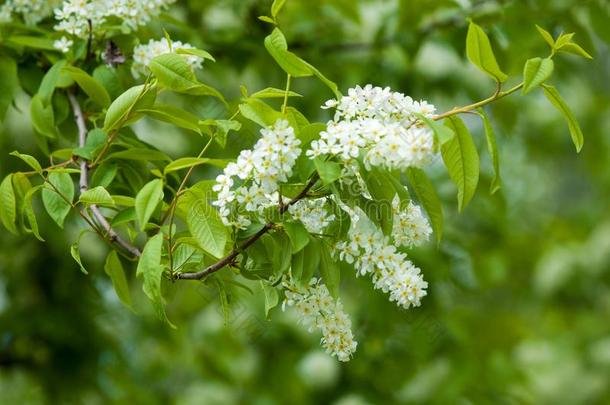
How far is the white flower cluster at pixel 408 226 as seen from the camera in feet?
4.06

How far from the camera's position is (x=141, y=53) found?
1.67 m

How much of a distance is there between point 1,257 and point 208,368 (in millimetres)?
893

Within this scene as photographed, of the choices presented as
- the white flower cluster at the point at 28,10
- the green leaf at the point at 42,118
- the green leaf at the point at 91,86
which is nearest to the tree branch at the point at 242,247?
the green leaf at the point at 91,86

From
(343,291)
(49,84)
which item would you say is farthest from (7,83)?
(343,291)

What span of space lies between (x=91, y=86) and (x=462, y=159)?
0.70 meters

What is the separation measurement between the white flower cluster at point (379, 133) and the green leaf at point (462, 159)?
0.07 metres

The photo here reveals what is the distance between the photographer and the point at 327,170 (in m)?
1.11

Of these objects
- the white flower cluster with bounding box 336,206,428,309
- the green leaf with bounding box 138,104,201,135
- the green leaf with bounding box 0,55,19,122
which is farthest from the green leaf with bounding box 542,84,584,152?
the green leaf with bounding box 0,55,19,122

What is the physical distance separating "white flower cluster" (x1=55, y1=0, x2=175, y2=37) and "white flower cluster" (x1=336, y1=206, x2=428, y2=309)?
28.0 inches

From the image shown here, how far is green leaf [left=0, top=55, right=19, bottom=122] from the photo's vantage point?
5.95ft

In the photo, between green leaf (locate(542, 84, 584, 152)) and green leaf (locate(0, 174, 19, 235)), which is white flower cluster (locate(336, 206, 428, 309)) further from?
green leaf (locate(0, 174, 19, 235))

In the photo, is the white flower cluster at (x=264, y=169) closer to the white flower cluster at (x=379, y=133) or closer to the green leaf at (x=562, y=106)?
the white flower cluster at (x=379, y=133)

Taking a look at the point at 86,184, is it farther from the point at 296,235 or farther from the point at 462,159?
the point at 462,159

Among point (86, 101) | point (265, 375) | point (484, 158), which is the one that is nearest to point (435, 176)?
point (484, 158)
